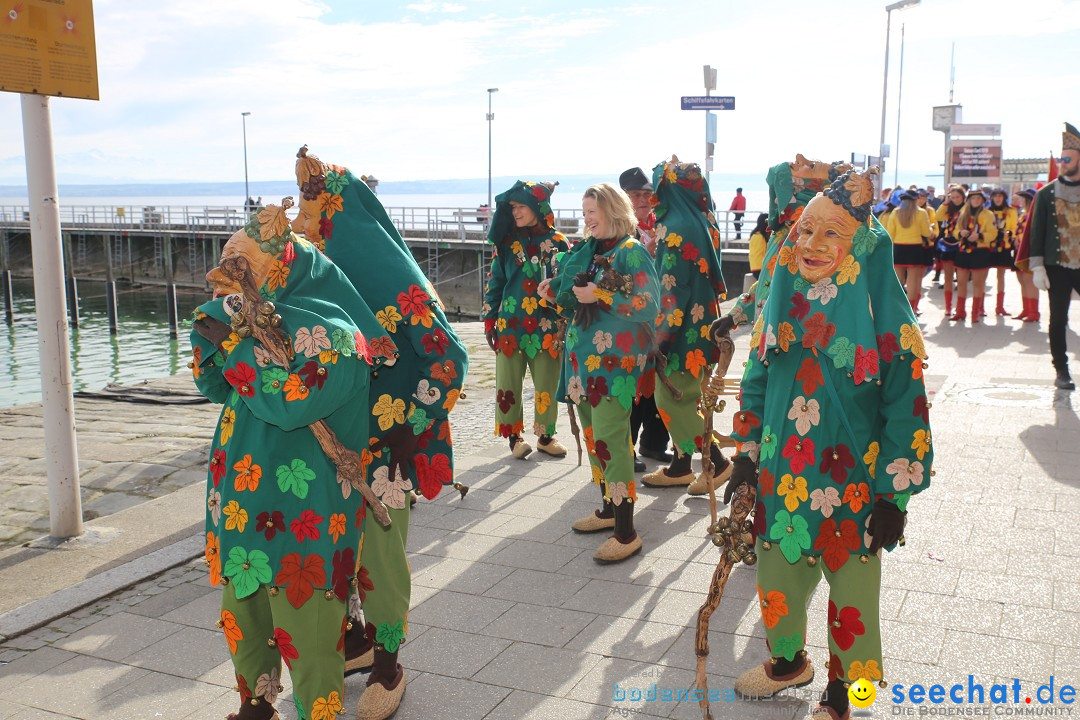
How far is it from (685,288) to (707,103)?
845 cm

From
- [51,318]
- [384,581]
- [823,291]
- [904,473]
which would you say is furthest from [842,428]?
[51,318]

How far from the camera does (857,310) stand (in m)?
3.12

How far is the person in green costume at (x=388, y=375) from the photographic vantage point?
3.62m

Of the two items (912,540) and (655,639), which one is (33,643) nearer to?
(655,639)

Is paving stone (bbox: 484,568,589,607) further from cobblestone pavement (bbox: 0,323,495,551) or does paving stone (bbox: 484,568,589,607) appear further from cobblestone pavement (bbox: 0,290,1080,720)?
cobblestone pavement (bbox: 0,323,495,551)

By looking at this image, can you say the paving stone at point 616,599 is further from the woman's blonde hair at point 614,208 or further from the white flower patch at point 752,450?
the woman's blonde hair at point 614,208

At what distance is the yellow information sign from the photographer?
17.2 feet

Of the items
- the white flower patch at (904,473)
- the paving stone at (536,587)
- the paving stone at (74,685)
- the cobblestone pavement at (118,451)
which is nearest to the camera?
the white flower patch at (904,473)

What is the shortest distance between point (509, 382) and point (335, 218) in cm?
371

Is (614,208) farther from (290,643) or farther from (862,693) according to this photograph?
(290,643)

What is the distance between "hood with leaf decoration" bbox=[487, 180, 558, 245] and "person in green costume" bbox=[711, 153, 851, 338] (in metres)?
2.11

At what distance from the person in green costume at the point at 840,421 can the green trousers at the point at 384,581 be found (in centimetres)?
135

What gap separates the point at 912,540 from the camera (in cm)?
527

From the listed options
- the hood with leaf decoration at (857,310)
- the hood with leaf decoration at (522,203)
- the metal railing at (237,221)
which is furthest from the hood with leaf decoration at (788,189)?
the metal railing at (237,221)
